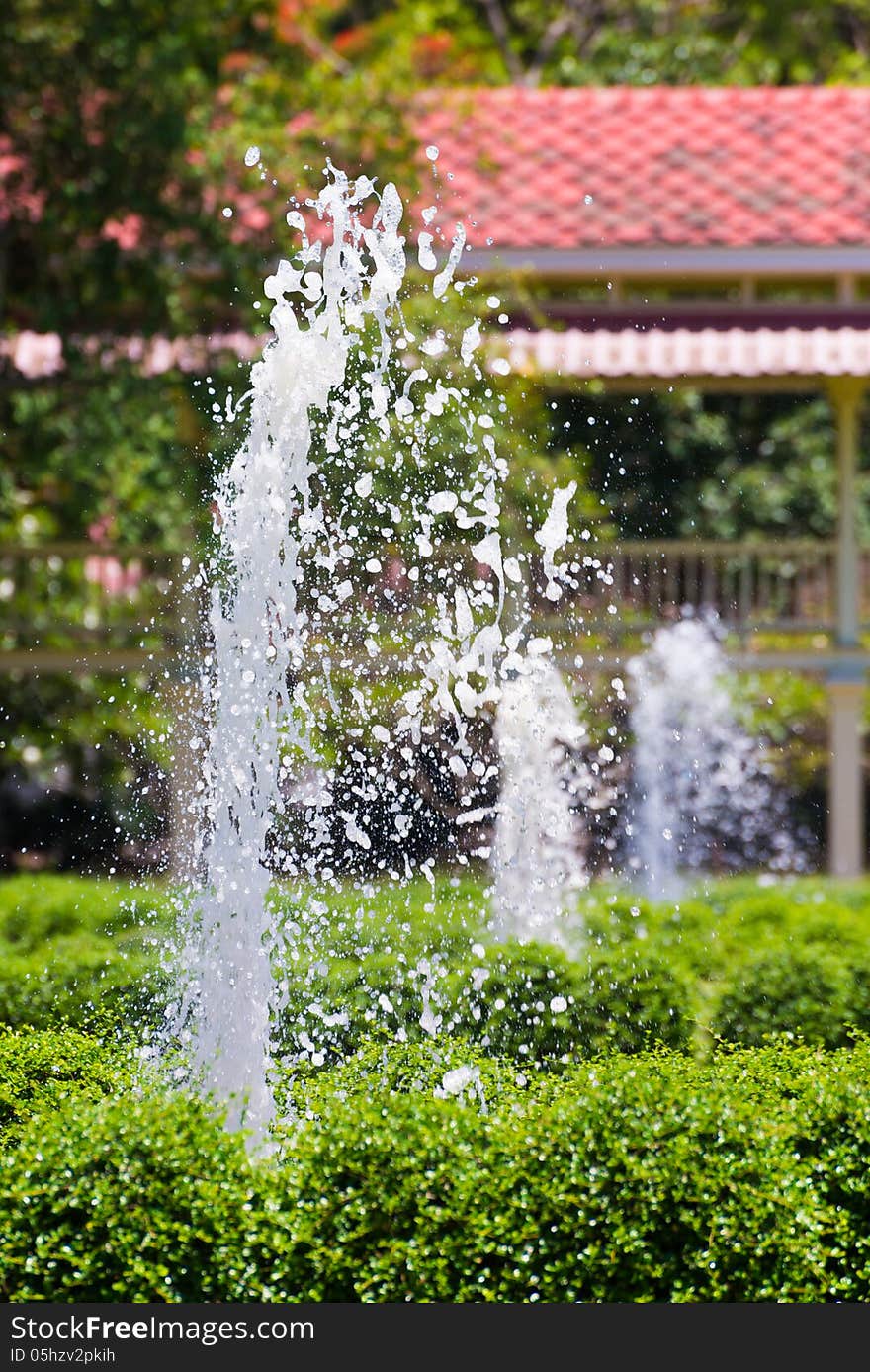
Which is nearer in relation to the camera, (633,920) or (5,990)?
(5,990)

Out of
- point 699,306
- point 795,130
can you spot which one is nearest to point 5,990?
point 699,306

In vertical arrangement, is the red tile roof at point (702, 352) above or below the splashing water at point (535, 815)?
above

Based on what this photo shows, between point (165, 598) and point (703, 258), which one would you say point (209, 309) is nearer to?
point (165, 598)

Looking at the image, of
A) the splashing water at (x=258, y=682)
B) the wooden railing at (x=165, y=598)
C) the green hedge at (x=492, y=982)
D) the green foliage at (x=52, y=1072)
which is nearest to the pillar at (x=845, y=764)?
the wooden railing at (x=165, y=598)

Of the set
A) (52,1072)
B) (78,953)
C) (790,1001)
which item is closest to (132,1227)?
(52,1072)

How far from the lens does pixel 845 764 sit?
1257cm

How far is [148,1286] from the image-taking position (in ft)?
13.3

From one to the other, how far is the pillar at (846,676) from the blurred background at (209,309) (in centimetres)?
5

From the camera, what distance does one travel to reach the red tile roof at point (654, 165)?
1216 cm

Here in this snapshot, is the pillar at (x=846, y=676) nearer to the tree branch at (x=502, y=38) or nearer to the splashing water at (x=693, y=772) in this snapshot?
the splashing water at (x=693, y=772)

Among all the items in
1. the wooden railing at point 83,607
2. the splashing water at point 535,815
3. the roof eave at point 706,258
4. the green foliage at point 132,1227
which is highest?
the roof eave at point 706,258

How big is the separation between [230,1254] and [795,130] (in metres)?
11.9

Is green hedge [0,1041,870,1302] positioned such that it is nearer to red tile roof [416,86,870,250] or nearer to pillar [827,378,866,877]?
pillar [827,378,866,877]

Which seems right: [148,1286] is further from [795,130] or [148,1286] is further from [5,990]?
[795,130]
